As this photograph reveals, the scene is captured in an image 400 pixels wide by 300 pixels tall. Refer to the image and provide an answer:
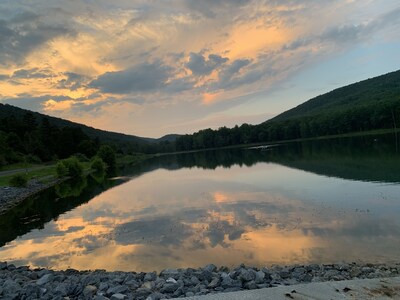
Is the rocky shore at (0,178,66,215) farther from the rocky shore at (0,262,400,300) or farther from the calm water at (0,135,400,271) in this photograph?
the rocky shore at (0,262,400,300)

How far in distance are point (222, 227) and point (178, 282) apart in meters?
12.1

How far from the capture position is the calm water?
1817cm

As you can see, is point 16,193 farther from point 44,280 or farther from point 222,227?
point 44,280

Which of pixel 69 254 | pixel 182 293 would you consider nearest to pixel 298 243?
pixel 182 293

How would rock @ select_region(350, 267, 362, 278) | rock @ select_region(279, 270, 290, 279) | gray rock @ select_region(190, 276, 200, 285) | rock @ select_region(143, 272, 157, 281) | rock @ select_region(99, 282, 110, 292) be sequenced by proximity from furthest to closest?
rock @ select_region(143, 272, 157, 281) < rock @ select_region(350, 267, 362, 278) < rock @ select_region(279, 270, 290, 279) < gray rock @ select_region(190, 276, 200, 285) < rock @ select_region(99, 282, 110, 292)

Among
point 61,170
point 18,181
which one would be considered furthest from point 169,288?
point 61,170

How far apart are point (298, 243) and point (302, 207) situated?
972 centimetres

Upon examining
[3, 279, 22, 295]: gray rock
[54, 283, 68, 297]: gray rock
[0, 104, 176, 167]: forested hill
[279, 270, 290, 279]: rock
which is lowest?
[279, 270, 290, 279]: rock

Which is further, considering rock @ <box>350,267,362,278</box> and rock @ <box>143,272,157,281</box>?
rock @ <box>143,272,157,281</box>

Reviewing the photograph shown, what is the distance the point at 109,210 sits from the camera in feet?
121

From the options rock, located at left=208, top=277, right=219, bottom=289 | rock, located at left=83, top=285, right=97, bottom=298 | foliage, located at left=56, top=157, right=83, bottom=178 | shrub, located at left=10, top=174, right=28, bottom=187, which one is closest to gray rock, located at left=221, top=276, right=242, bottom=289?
rock, located at left=208, top=277, right=219, bottom=289

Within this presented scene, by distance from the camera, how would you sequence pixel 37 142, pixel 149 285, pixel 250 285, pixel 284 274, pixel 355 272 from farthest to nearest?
pixel 37 142
pixel 355 272
pixel 284 274
pixel 149 285
pixel 250 285

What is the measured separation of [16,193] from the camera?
174ft

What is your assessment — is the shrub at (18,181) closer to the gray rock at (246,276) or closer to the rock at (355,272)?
the gray rock at (246,276)
